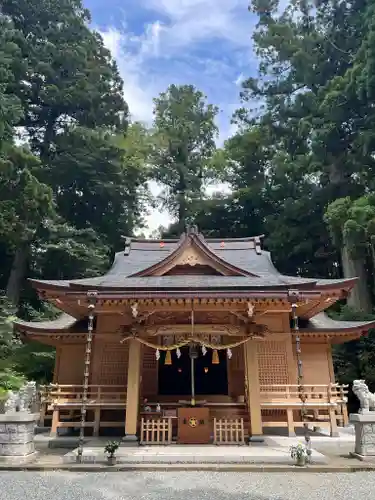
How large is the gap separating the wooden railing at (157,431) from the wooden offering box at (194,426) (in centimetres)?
26

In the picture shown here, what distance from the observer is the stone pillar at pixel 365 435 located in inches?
306

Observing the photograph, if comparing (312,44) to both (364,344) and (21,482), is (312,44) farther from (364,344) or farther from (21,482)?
(21,482)

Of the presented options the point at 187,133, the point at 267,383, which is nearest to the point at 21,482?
the point at 267,383

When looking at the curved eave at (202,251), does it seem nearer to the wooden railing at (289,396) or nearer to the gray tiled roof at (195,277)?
the gray tiled roof at (195,277)

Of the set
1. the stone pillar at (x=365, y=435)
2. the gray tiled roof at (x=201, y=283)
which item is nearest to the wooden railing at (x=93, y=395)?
the gray tiled roof at (x=201, y=283)

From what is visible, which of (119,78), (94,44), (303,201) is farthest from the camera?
(119,78)

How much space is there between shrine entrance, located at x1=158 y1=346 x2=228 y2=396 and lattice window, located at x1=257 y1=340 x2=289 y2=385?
1.17 meters

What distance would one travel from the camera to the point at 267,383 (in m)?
10.9

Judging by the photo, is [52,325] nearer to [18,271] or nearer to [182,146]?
[18,271]

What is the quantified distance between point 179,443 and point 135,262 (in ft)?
22.7

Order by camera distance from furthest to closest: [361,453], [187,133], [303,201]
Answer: [187,133] < [303,201] < [361,453]

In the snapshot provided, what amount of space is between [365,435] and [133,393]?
5.22 metres

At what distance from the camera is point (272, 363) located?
11070 millimetres

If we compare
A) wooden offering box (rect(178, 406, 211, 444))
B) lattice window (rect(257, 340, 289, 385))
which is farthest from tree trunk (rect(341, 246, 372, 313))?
wooden offering box (rect(178, 406, 211, 444))
